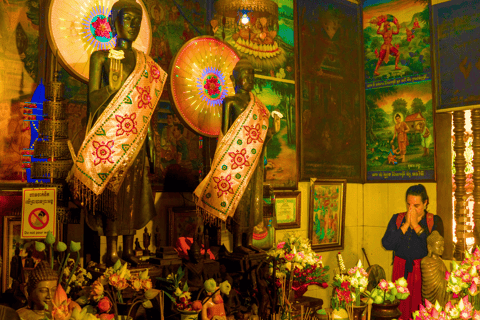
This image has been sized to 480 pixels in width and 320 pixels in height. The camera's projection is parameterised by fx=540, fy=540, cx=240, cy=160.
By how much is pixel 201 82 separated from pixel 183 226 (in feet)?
4.69

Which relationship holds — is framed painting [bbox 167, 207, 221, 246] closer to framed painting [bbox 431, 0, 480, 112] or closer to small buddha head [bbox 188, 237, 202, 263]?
small buddha head [bbox 188, 237, 202, 263]

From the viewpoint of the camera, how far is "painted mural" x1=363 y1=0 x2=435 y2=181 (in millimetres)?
7172

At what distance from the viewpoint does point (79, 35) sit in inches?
180

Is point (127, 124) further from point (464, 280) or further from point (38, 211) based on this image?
point (464, 280)

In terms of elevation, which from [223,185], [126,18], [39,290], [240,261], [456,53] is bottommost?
[240,261]

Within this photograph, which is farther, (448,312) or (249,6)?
(249,6)

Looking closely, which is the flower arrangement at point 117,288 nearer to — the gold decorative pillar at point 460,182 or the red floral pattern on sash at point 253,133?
the red floral pattern on sash at point 253,133

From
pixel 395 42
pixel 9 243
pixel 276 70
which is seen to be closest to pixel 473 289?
pixel 276 70

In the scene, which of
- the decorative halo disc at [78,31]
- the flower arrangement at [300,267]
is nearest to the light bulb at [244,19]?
the decorative halo disc at [78,31]

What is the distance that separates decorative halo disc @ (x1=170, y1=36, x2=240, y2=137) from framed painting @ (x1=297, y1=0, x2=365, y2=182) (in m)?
1.75

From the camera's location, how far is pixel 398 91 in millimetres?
7438

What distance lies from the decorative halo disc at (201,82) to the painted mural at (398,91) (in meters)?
2.89

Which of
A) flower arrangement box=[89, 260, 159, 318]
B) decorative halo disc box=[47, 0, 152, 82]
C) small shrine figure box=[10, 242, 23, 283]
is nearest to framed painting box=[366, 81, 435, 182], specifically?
decorative halo disc box=[47, 0, 152, 82]

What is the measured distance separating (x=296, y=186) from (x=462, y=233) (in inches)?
82.9
